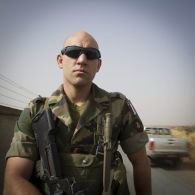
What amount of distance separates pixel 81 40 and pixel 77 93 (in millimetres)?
315

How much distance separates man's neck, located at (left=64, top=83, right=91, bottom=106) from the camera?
219 centimetres

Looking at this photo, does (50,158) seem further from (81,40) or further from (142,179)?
(81,40)

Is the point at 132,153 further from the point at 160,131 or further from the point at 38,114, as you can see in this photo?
the point at 160,131

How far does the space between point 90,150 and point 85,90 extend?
36 centimetres

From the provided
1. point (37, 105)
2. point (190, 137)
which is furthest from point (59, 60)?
point (190, 137)

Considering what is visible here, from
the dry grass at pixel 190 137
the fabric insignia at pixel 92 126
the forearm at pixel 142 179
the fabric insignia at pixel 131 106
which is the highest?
the fabric insignia at pixel 131 106

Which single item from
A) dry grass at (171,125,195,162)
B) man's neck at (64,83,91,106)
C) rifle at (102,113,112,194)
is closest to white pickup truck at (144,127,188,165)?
dry grass at (171,125,195,162)

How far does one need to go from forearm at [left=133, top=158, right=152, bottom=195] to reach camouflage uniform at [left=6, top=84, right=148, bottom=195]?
8cm

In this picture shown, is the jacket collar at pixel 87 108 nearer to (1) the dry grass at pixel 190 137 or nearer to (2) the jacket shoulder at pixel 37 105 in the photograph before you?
(2) the jacket shoulder at pixel 37 105

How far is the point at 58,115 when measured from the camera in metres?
2.14

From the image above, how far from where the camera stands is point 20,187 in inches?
76.1

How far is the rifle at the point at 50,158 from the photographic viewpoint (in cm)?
197

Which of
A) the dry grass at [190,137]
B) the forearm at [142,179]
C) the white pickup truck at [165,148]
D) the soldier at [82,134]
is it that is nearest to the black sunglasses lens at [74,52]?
the soldier at [82,134]

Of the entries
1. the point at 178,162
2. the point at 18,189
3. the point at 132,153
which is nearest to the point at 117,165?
A: the point at 132,153
